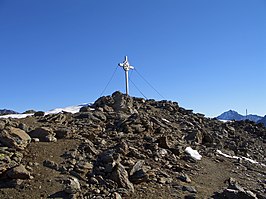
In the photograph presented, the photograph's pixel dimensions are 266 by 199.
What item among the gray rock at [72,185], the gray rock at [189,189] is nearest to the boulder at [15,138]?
the gray rock at [72,185]

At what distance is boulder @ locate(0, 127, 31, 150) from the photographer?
10602 millimetres

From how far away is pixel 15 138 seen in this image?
10.9 metres

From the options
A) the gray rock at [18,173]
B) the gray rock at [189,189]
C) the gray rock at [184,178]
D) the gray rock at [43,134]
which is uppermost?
the gray rock at [43,134]

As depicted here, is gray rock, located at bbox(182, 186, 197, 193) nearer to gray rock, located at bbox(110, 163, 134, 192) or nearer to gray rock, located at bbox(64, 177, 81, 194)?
gray rock, located at bbox(110, 163, 134, 192)

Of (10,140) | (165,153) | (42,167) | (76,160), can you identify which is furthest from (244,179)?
(10,140)

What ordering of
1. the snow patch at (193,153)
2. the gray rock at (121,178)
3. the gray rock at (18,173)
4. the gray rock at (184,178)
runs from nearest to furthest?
the gray rock at (18,173)
the gray rock at (121,178)
the gray rock at (184,178)
the snow patch at (193,153)

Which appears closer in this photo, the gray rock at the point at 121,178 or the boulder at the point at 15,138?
the gray rock at the point at 121,178

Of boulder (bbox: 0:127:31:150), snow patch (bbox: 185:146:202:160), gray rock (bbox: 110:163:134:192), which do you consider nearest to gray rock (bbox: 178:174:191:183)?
gray rock (bbox: 110:163:134:192)

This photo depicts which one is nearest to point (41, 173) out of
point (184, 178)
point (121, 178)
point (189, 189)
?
point (121, 178)

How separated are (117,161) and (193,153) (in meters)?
4.79

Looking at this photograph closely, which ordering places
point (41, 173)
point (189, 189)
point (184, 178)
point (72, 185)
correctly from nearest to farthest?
point (72, 185) → point (41, 173) → point (189, 189) → point (184, 178)

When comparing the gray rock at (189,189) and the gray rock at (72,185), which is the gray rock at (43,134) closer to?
the gray rock at (72,185)

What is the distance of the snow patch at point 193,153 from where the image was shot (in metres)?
14.1

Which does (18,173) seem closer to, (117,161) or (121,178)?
(121,178)
